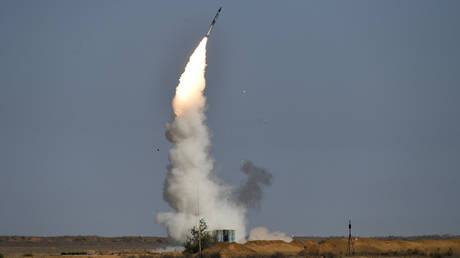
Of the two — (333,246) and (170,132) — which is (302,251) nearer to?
(333,246)

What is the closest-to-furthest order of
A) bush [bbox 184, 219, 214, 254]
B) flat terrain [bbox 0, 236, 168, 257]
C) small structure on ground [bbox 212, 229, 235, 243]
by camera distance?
1. bush [bbox 184, 219, 214, 254]
2. small structure on ground [bbox 212, 229, 235, 243]
3. flat terrain [bbox 0, 236, 168, 257]

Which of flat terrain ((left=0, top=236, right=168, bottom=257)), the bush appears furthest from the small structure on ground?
flat terrain ((left=0, top=236, right=168, bottom=257))

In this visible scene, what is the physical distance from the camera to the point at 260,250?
100625 mm

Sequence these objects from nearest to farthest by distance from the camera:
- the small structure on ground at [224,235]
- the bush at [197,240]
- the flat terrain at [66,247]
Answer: the bush at [197,240] → the small structure on ground at [224,235] → the flat terrain at [66,247]

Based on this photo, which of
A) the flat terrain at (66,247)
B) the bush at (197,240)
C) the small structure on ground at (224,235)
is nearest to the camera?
the bush at (197,240)

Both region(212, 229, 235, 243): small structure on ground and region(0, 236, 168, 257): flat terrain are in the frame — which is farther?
region(0, 236, 168, 257): flat terrain

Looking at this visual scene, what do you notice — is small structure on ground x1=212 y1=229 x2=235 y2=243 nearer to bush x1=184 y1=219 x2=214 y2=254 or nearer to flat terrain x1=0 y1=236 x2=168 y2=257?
bush x1=184 y1=219 x2=214 y2=254

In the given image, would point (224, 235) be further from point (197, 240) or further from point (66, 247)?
point (66, 247)

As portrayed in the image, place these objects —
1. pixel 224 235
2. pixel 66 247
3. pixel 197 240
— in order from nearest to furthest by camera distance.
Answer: pixel 197 240 → pixel 224 235 → pixel 66 247

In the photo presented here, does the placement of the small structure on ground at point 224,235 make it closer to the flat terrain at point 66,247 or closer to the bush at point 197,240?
the bush at point 197,240

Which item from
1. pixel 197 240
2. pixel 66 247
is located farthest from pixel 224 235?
pixel 66 247

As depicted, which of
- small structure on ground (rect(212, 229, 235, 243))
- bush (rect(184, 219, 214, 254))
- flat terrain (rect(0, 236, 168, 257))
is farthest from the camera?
flat terrain (rect(0, 236, 168, 257))

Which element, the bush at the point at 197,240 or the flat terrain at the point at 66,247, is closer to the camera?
the bush at the point at 197,240

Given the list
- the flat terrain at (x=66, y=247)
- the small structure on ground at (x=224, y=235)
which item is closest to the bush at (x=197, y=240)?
the small structure on ground at (x=224, y=235)
